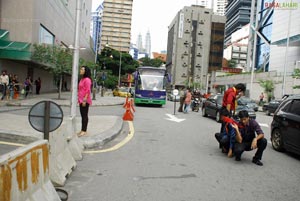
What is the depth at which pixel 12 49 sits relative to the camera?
24516mm

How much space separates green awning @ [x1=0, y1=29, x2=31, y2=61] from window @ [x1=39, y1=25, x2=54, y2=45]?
149 inches

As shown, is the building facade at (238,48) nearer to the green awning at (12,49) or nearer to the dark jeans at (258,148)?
the green awning at (12,49)

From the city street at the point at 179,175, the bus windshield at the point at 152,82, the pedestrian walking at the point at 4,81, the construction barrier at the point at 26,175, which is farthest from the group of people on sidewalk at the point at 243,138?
the bus windshield at the point at 152,82

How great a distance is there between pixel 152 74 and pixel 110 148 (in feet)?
61.1

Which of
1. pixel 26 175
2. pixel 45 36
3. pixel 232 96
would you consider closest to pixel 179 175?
pixel 26 175

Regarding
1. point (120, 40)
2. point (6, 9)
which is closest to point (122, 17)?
point (120, 40)

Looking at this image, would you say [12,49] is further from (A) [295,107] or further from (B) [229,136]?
(A) [295,107]

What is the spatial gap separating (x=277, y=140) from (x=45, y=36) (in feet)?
84.2

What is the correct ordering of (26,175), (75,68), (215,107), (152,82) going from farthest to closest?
(152,82)
(215,107)
(75,68)
(26,175)

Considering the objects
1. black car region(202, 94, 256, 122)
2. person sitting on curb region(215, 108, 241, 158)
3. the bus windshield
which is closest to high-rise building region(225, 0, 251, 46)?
the bus windshield

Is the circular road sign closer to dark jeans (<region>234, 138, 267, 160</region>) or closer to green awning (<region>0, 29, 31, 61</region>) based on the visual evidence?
dark jeans (<region>234, 138, 267, 160</region>)

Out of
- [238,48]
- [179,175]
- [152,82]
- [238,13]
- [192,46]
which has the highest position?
[238,13]

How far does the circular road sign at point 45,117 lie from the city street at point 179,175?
96 centimetres

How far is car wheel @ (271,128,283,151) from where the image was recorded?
911 centimetres
